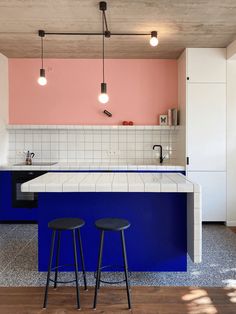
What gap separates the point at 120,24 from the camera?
3484 millimetres

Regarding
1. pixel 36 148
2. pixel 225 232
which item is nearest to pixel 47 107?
pixel 36 148

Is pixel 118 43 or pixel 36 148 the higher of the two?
pixel 118 43

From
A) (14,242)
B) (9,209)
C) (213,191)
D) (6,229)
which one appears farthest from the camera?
(9,209)

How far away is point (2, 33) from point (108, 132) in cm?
221

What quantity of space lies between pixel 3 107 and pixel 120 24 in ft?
8.12

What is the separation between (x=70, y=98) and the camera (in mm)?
5051

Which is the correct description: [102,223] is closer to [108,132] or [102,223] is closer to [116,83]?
[108,132]

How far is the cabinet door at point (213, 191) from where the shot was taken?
14.5 ft

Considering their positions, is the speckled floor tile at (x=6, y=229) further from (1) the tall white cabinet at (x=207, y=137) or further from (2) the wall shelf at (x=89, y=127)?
(1) the tall white cabinet at (x=207, y=137)

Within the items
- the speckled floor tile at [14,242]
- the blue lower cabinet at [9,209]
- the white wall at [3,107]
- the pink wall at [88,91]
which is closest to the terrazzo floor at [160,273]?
the speckled floor tile at [14,242]

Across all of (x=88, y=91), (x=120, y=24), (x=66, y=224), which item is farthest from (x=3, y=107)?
(x=66, y=224)

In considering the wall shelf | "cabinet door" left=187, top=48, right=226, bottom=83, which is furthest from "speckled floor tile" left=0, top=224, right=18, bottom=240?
"cabinet door" left=187, top=48, right=226, bottom=83

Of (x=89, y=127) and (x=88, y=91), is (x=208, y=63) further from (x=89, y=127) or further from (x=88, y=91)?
(x=89, y=127)

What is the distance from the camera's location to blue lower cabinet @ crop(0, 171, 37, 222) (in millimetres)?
4543
